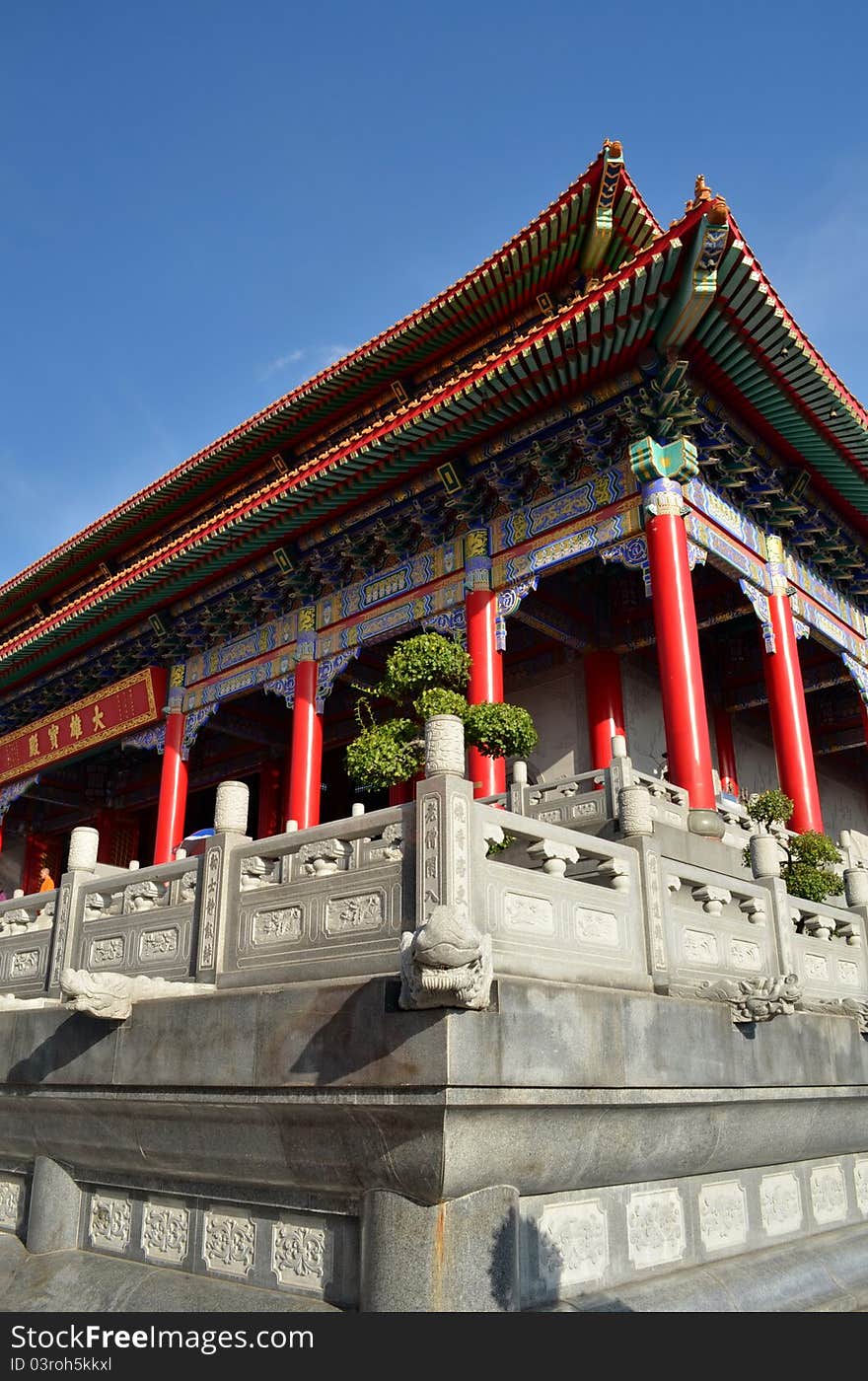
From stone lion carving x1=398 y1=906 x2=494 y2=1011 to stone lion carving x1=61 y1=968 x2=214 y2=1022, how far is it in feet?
6.60

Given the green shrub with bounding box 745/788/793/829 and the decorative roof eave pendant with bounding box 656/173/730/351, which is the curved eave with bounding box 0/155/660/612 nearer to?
the decorative roof eave pendant with bounding box 656/173/730/351

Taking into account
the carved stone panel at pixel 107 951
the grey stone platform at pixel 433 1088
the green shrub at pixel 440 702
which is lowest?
the grey stone platform at pixel 433 1088

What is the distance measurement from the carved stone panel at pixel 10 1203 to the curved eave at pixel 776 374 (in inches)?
418

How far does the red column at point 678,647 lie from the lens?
11.2 metres

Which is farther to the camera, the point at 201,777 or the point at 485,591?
the point at 201,777

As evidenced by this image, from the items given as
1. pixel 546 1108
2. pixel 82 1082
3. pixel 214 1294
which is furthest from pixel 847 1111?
pixel 82 1082

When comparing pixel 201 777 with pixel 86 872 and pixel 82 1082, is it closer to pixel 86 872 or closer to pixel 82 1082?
pixel 86 872

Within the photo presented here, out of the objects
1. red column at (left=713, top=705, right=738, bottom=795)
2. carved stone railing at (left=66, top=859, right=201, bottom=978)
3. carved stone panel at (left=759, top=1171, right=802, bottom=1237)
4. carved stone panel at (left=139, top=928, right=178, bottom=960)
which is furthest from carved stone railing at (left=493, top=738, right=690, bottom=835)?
red column at (left=713, top=705, right=738, bottom=795)

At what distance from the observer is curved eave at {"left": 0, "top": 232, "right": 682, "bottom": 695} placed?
442 inches

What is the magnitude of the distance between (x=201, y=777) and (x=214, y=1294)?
58.6ft

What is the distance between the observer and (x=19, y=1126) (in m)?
7.48

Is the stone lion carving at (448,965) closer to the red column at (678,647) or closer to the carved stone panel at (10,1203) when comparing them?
the carved stone panel at (10,1203)

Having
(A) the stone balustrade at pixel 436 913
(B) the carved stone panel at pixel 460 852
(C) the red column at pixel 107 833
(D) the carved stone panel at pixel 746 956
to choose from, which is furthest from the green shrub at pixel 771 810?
(C) the red column at pixel 107 833

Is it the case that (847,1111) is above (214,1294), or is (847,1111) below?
above
